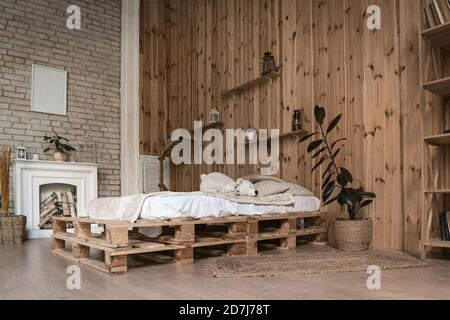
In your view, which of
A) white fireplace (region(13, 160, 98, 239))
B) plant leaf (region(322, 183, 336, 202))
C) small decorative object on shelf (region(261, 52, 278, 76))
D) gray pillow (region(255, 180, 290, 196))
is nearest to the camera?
plant leaf (region(322, 183, 336, 202))

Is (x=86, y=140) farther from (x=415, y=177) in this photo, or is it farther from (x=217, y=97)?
(x=415, y=177)

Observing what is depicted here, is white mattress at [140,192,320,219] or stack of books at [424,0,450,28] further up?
stack of books at [424,0,450,28]

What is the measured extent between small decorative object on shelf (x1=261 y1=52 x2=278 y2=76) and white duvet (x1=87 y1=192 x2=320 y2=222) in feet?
6.07

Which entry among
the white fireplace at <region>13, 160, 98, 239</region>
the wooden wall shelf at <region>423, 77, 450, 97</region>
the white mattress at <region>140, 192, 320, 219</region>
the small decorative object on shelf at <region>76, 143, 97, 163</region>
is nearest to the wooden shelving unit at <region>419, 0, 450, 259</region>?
the wooden wall shelf at <region>423, 77, 450, 97</region>

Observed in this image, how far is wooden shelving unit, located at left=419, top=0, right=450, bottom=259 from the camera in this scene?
302 cm

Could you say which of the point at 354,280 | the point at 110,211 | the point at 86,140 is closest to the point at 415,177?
the point at 354,280

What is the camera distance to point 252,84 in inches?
201

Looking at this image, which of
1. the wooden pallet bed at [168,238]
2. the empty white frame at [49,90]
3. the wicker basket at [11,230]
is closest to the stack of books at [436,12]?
the wooden pallet bed at [168,238]

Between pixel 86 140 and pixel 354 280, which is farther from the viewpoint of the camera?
pixel 86 140

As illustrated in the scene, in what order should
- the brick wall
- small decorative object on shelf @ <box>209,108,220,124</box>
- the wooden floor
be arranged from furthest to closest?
small decorative object on shelf @ <box>209,108,220,124</box>
the brick wall
the wooden floor

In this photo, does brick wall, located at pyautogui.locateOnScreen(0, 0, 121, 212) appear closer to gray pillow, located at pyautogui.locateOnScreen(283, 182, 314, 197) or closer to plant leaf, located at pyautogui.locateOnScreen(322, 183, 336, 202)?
gray pillow, located at pyautogui.locateOnScreen(283, 182, 314, 197)

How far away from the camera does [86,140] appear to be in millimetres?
5844

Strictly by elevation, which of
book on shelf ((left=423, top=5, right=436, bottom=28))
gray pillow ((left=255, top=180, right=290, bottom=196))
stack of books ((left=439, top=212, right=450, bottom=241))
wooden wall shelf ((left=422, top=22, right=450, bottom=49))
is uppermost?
book on shelf ((left=423, top=5, right=436, bottom=28))
